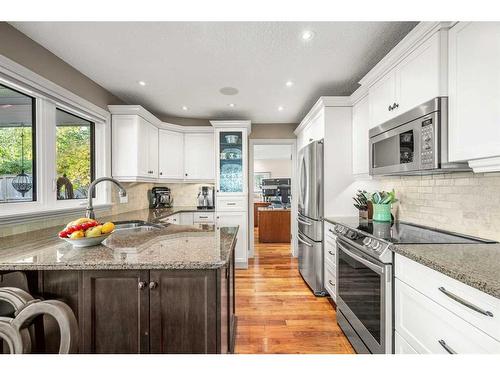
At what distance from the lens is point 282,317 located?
2.36 metres

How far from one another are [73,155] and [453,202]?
3341 millimetres

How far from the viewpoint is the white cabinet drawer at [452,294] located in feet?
2.84

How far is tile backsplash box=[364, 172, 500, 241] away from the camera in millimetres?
1445

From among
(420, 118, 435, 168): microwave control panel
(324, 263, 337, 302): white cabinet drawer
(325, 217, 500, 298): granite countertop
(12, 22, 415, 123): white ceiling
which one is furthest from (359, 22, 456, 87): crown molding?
(324, 263, 337, 302): white cabinet drawer

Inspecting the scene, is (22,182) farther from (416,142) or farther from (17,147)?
(416,142)

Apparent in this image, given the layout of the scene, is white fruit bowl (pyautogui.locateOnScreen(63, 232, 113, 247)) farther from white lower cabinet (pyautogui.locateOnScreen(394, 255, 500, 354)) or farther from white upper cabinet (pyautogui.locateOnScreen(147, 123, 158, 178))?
white upper cabinet (pyautogui.locateOnScreen(147, 123, 158, 178))

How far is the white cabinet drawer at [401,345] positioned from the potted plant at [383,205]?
3.55 feet

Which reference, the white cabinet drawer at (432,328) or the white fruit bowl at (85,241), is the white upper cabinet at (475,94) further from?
the white fruit bowl at (85,241)

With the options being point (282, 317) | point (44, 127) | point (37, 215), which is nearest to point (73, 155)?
point (44, 127)

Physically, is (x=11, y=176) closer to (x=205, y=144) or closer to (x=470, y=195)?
(x=205, y=144)

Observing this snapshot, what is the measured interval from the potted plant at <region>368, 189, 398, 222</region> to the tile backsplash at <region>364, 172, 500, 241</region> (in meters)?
0.14

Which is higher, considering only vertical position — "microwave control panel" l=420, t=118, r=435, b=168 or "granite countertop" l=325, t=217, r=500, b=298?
"microwave control panel" l=420, t=118, r=435, b=168
